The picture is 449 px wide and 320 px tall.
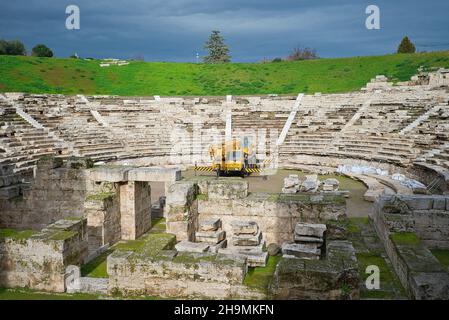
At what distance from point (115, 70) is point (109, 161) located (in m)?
24.8

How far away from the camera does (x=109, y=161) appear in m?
23.6

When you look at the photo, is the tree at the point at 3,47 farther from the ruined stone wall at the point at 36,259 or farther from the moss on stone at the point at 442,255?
the moss on stone at the point at 442,255

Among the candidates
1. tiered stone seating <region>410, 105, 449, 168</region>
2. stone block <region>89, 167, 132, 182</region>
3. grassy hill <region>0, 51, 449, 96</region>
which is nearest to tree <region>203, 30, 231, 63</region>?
grassy hill <region>0, 51, 449, 96</region>

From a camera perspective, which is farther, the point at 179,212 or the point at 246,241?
the point at 179,212

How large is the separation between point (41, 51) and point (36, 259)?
54733 millimetres

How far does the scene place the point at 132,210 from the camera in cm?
1120

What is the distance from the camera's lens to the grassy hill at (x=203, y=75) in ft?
124

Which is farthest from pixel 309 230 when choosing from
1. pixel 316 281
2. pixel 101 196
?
pixel 101 196

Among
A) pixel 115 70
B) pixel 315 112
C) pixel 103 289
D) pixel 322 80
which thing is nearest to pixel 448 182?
pixel 103 289

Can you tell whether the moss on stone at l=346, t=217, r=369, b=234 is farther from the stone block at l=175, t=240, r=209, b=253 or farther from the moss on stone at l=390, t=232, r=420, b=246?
the stone block at l=175, t=240, r=209, b=253

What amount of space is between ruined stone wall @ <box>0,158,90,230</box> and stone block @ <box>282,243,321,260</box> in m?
6.79

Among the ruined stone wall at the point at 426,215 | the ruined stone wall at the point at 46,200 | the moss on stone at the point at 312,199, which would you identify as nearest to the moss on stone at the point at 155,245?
the moss on stone at the point at 312,199

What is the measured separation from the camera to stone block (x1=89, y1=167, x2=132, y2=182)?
11.2 meters

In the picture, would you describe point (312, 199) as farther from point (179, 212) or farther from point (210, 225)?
point (179, 212)
